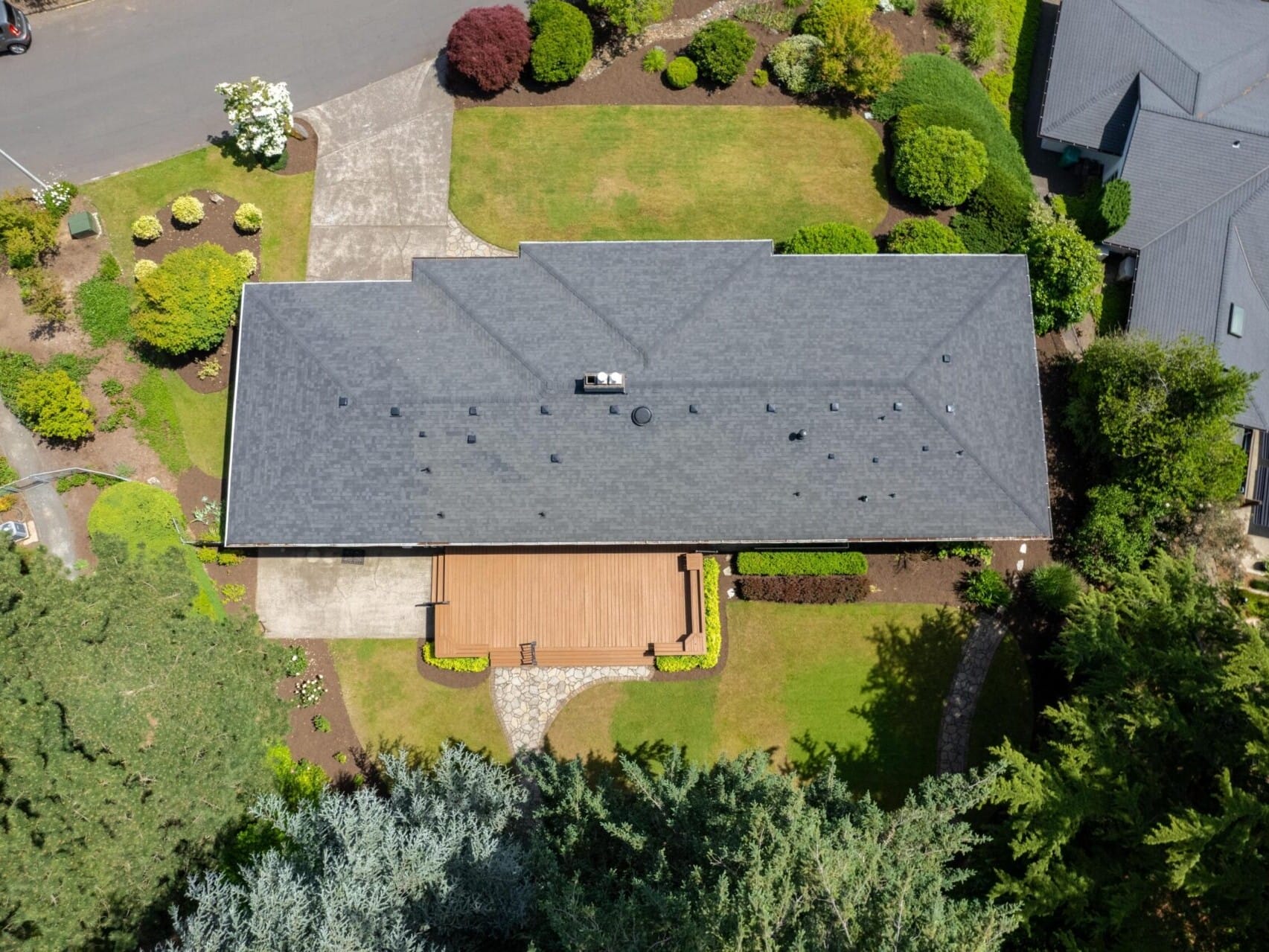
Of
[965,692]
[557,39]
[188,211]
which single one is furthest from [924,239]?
[188,211]

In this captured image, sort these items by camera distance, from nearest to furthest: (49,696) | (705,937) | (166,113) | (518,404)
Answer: (705,937), (49,696), (518,404), (166,113)

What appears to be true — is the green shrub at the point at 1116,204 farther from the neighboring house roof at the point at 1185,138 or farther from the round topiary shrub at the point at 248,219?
the round topiary shrub at the point at 248,219

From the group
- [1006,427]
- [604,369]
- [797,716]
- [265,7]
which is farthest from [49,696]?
[1006,427]

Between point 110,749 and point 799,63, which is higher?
point 799,63

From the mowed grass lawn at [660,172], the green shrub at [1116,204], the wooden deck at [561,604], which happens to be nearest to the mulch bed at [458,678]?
the wooden deck at [561,604]

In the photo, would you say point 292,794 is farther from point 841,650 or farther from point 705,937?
point 841,650

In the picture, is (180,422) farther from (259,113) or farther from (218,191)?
(259,113)
